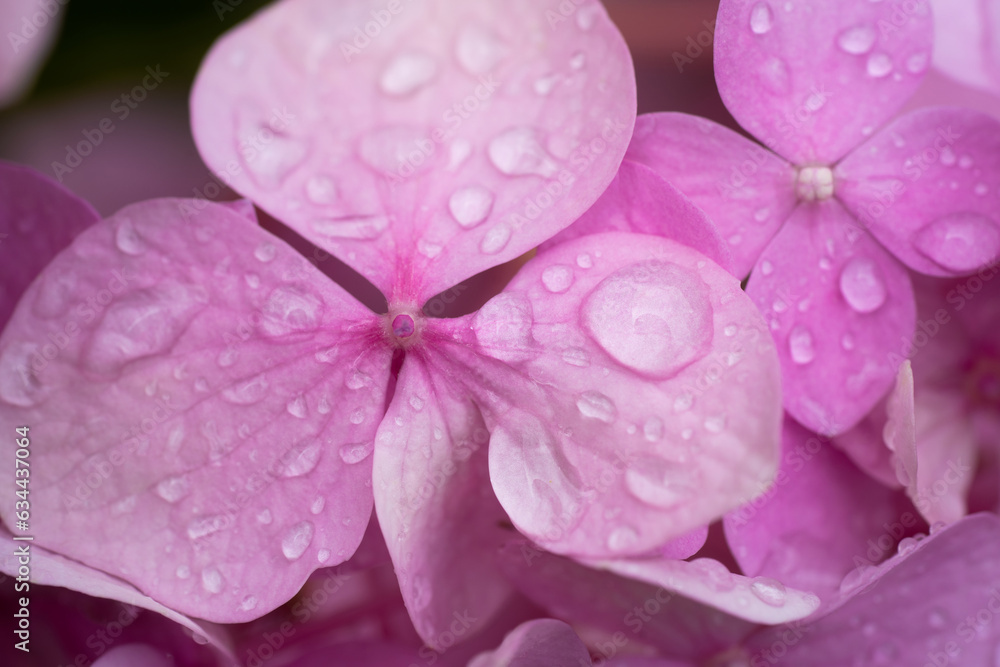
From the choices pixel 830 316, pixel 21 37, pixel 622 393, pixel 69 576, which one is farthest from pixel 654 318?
pixel 21 37

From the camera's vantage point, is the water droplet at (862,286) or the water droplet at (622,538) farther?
the water droplet at (862,286)

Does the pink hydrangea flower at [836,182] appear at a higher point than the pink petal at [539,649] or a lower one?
higher

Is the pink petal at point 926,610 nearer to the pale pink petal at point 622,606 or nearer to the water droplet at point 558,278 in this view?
the pale pink petal at point 622,606

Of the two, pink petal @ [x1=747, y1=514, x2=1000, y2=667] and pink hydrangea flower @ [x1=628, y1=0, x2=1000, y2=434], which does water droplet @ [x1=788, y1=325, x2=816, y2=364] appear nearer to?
→ pink hydrangea flower @ [x1=628, y1=0, x2=1000, y2=434]

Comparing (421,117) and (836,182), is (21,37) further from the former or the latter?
(836,182)

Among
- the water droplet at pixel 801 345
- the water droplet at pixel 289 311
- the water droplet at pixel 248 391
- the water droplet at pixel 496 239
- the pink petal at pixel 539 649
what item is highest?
the water droplet at pixel 496 239

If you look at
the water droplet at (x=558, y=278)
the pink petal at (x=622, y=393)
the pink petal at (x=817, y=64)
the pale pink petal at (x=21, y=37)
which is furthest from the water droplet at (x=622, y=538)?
the pale pink petal at (x=21, y=37)

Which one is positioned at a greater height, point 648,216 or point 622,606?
point 648,216
